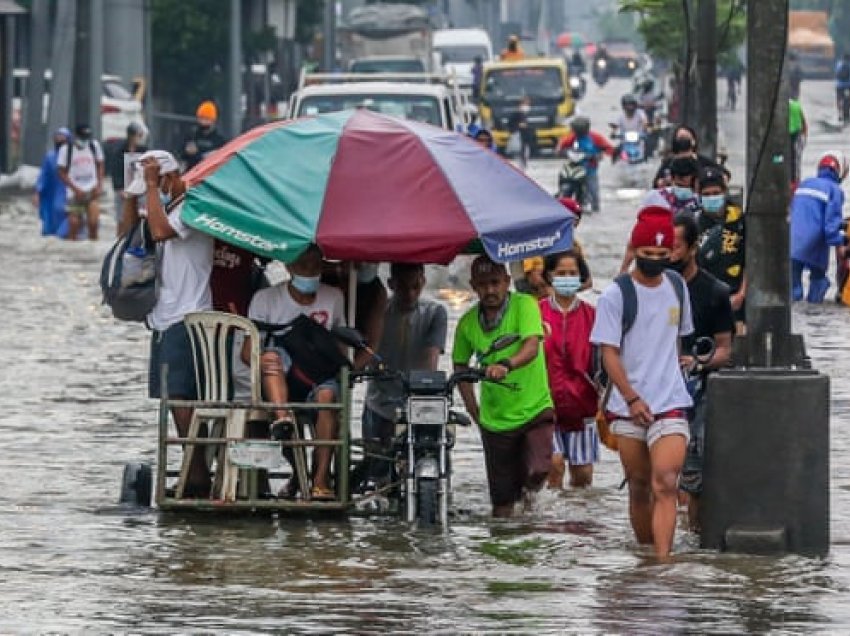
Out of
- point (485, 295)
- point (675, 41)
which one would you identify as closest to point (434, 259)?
point (485, 295)

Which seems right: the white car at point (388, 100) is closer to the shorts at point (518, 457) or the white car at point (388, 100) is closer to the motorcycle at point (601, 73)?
the shorts at point (518, 457)

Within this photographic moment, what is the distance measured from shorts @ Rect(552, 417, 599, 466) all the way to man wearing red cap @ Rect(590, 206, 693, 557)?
223cm

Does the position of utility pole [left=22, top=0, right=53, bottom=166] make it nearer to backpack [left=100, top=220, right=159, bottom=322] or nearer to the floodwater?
the floodwater

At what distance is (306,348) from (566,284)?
5.45 feet

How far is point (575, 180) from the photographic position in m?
38.1

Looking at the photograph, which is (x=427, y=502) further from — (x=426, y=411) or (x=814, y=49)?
(x=814, y=49)

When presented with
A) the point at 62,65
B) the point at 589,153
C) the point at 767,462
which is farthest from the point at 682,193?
the point at 62,65

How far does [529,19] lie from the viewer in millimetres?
162875

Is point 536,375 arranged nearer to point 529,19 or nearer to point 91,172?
point 91,172

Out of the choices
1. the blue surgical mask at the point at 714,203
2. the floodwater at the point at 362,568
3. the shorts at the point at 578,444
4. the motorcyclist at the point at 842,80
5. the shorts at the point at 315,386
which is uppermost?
the motorcyclist at the point at 842,80

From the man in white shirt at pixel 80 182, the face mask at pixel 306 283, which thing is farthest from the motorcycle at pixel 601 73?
the face mask at pixel 306 283

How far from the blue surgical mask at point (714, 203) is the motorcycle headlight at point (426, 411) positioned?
383 centimetres

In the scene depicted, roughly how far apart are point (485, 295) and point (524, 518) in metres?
1.14

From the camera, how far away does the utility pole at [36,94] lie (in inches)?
1934
